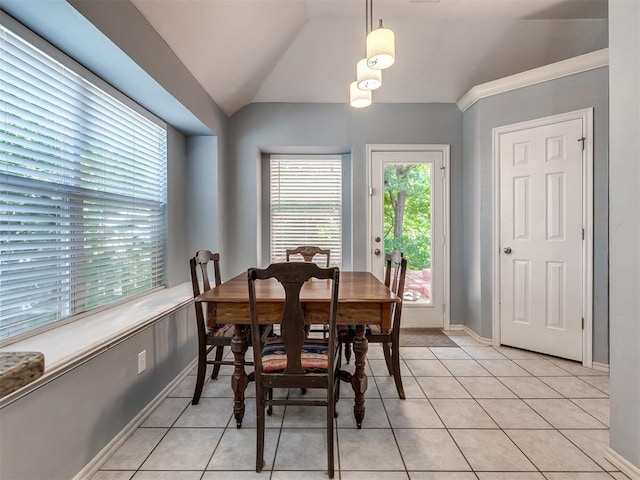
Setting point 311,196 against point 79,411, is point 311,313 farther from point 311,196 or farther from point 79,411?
point 311,196

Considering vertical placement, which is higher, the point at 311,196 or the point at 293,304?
the point at 311,196

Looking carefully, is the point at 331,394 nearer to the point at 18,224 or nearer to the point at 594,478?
the point at 594,478

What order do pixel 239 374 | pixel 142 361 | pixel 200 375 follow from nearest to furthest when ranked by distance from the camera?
pixel 239 374 → pixel 142 361 → pixel 200 375

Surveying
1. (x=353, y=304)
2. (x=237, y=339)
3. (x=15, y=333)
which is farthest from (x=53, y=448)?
(x=353, y=304)

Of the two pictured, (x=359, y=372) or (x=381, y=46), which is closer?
(x=381, y=46)

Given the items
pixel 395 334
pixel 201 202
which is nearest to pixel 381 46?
pixel 395 334

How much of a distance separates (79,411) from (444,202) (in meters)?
3.43

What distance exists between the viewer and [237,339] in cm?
172

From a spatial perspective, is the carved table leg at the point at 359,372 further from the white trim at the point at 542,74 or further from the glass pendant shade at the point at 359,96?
the white trim at the point at 542,74

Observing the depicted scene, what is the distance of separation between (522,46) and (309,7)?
2.08 metres

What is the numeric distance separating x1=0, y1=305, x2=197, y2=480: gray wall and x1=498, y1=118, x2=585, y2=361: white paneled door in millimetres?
3016

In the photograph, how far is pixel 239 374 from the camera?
1.71 metres

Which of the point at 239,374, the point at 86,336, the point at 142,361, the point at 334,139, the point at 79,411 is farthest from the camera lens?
the point at 334,139

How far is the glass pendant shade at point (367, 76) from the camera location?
1769 millimetres
